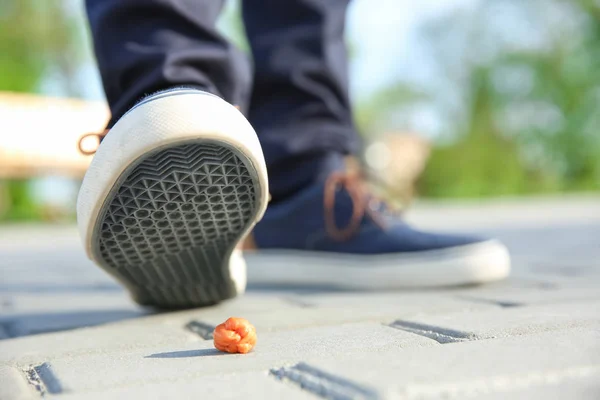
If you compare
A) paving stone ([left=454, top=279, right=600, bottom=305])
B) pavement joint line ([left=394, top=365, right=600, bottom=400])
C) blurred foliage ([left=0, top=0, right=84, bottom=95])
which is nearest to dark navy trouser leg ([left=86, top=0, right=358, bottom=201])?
paving stone ([left=454, top=279, right=600, bottom=305])

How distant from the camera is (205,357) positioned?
3.34ft

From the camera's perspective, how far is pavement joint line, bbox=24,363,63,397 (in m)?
0.86

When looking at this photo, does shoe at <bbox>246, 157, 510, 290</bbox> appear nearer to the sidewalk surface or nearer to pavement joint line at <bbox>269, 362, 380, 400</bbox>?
the sidewalk surface

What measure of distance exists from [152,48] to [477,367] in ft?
2.91

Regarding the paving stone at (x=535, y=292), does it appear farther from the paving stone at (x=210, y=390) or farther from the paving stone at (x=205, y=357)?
the paving stone at (x=210, y=390)

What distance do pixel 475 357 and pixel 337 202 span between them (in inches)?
42.8

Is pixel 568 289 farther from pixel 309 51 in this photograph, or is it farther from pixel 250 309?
pixel 309 51

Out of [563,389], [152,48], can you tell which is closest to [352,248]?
[152,48]

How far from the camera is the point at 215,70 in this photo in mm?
1459

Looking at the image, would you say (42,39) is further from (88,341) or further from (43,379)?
(43,379)

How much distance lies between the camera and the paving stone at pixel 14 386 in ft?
2.73

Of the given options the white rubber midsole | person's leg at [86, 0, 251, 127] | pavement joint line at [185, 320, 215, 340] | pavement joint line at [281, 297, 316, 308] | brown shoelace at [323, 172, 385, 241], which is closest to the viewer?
pavement joint line at [185, 320, 215, 340]

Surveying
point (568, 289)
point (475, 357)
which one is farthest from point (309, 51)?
point (475, 357)

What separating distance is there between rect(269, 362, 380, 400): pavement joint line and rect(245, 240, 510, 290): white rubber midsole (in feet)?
3.24
